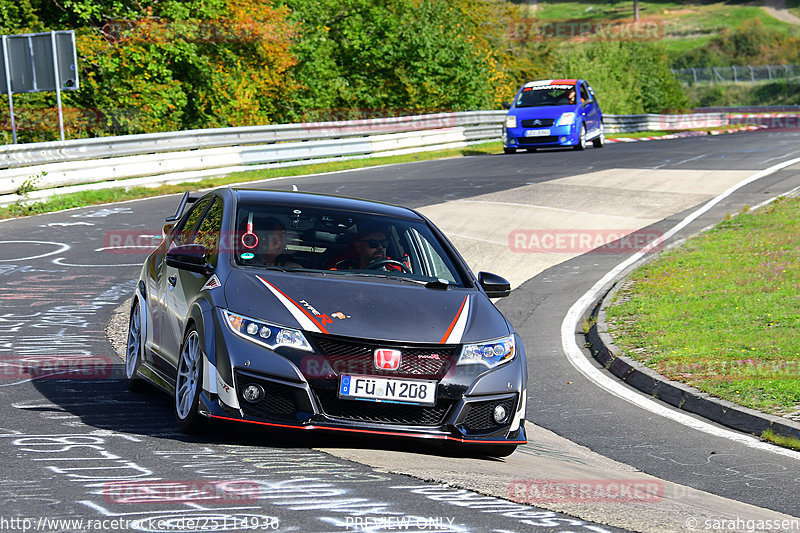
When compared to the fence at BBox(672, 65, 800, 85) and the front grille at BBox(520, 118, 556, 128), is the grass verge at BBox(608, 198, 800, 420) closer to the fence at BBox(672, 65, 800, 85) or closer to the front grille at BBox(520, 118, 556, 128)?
the front grille at BBox(520, 118, 556, 128)

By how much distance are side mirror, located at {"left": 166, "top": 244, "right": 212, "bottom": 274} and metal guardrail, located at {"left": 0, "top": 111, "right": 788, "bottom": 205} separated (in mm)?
13643

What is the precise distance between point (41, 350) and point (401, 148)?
23755 millimetres

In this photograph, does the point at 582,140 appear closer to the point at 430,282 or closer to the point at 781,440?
the point at 781,440

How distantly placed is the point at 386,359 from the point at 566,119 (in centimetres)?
2666

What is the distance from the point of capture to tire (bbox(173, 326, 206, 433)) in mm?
6281

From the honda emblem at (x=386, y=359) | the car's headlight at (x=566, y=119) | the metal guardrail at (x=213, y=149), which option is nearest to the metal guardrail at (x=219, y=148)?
the metal guardrail at (x=213, y=149)

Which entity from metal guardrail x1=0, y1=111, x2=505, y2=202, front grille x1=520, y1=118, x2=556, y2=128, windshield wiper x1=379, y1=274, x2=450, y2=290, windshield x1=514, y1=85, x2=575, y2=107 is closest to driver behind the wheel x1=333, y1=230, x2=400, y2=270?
windshield wiper x1=379, y1=274, x2=450, y2=290

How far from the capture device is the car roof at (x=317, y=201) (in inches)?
298

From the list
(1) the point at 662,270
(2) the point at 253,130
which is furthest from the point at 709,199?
(2) the point at 253,130

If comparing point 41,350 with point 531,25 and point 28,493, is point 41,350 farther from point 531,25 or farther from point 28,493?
point 531,25

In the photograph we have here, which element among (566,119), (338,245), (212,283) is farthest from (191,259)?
(566,119)

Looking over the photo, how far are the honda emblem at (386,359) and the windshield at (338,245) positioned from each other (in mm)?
1031

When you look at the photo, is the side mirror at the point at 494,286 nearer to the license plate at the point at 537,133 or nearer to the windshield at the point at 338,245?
the windshield at the point at 338,245

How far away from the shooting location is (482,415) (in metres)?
6.36
